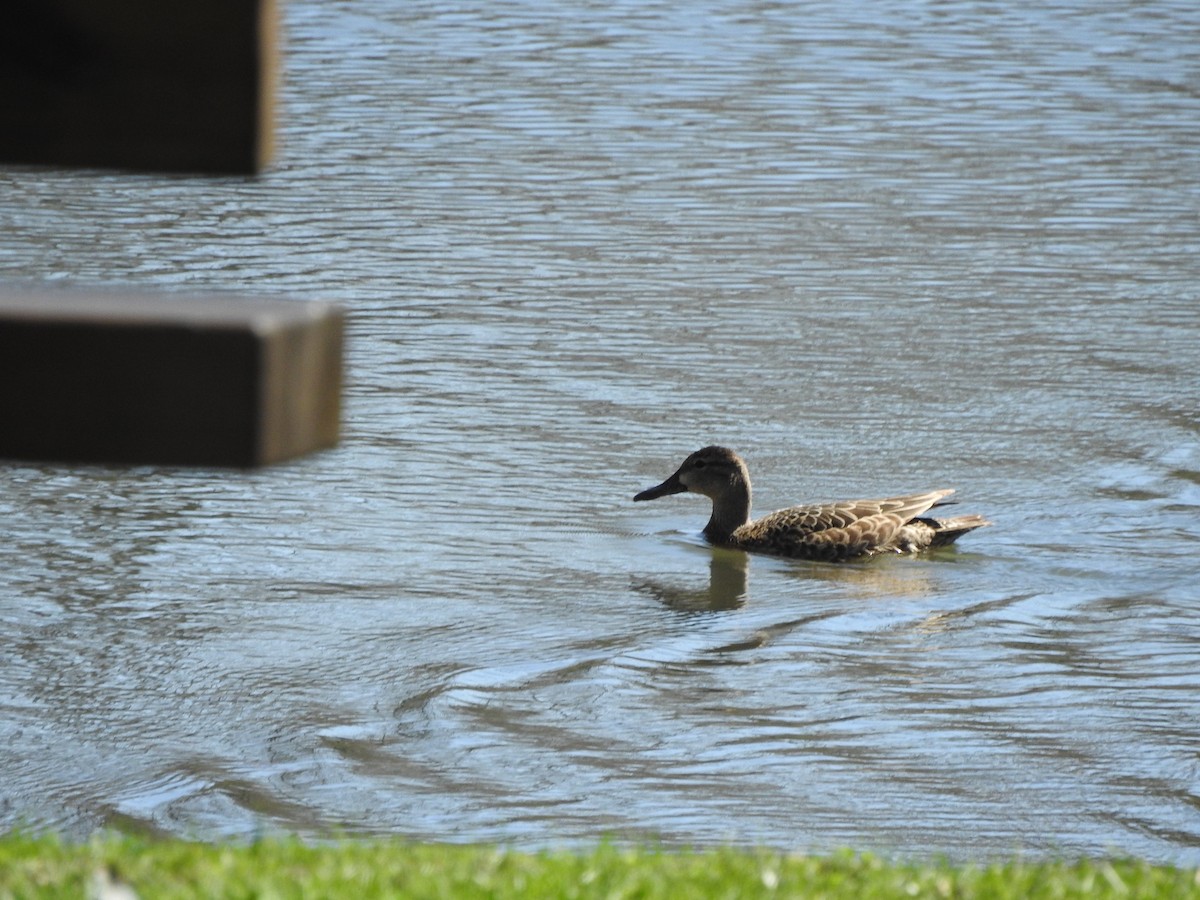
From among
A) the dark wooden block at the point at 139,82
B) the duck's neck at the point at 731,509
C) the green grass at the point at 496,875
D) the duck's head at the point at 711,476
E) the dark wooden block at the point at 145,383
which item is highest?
the dark wooden block at the point at 139,82

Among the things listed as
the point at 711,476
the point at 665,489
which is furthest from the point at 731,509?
the point at 665,489

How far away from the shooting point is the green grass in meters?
4.04

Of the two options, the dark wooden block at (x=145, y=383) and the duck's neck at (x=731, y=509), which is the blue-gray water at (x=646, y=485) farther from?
the dark wooden block at (x=145, y=383)

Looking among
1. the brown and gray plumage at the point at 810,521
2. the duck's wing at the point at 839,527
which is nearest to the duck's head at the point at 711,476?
the brown and gray plumage at the point at 810,521

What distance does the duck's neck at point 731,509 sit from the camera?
35.0 feet

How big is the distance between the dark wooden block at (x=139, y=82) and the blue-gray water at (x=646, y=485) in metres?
2.91

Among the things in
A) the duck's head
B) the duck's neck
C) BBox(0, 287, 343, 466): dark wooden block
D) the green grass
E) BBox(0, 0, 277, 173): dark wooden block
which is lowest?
the duck's neck

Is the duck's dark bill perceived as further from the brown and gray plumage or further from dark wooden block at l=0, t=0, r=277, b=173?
dark wooden block at l=0, t=0, r=277, b=173

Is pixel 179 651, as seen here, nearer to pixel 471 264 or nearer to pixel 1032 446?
pixel 1032 446

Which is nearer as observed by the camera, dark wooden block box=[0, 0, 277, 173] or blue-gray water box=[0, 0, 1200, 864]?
dark wooden block box=[0, 0, 277, 173]

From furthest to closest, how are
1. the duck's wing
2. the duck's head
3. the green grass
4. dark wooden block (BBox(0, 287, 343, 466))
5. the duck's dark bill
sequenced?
the duck's dark bill < the duck's head < the duck's wing < the green grass < dark wooden block (BBox(0, 287, 343, 466))

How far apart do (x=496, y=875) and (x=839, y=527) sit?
602 cm

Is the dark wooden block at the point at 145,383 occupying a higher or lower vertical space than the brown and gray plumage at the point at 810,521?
higher

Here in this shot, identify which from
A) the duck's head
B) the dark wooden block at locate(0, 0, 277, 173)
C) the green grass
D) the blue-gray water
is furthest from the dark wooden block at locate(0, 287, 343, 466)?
the duck's head
